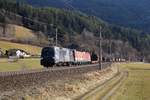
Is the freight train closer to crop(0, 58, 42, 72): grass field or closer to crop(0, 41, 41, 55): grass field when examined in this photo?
crop(0, 58, 42, 72): grass field

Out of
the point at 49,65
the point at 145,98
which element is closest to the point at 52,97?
the point at 145,98

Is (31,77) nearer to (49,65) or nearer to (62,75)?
(62,75)

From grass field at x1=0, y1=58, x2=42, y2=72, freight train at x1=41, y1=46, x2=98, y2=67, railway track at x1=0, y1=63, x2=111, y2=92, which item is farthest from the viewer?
freight train at x1=41, y1=46, x2=98, y2=67

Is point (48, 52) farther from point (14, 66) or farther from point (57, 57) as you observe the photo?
point (14, 66)

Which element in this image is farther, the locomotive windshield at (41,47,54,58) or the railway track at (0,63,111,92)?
the locomotive windshield at (41,47,54,58)

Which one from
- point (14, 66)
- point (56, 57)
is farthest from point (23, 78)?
point (56, 57)

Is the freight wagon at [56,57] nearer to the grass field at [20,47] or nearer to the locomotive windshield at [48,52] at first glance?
the locomotive windshield at [48,52]

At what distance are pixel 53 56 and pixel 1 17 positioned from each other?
114748mm

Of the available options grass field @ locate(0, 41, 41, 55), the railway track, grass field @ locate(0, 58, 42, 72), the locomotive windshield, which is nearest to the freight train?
the locomotive windshield

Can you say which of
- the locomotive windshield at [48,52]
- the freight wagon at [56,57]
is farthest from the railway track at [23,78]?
the locomotive windshield at [48,52]

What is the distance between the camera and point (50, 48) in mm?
84188

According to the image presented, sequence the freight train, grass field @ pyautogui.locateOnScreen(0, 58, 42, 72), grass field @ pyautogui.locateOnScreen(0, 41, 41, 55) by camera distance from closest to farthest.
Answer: grass field @ pyautogui.locateOnScreen(0, 58, 42, 72) < the freight train < grass field @ pyautogui.locateOnScreen(0, 41, 41, 55)

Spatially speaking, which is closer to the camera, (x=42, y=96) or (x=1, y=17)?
(x=42, y=96)

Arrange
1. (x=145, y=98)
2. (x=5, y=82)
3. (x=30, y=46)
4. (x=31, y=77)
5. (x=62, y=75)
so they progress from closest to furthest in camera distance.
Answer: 1. (x=5, y=82)
2. (x=145, y=98)
3. (x=31, y=77)
4. (x=62, y=75)
5. (x=30, y=46)
